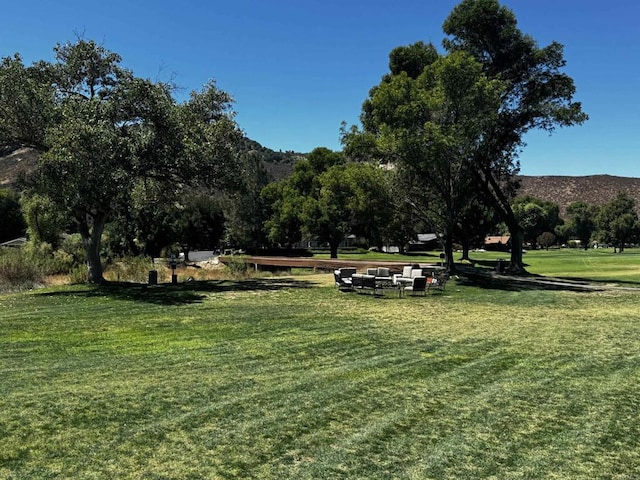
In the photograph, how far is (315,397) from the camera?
21.2 ft

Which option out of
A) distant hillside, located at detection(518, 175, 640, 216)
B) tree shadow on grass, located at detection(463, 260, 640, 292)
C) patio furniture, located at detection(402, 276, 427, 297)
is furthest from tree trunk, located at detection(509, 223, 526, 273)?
distant hillside, located at detection(518, 175, 640, 216)

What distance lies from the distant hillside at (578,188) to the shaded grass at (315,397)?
157m

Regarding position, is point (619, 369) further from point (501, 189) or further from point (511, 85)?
point (501, 189)

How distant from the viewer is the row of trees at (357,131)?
765 inches

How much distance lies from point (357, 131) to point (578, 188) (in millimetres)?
161822

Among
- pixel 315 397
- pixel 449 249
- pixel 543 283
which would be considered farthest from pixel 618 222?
pixel 315 397

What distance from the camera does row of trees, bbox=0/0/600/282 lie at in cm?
1942

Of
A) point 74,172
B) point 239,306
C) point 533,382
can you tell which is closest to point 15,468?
point 533,382

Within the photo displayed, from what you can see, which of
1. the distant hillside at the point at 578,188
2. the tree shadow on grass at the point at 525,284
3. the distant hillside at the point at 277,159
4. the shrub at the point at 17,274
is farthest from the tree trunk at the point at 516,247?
the distant hillside at the point at 578,188

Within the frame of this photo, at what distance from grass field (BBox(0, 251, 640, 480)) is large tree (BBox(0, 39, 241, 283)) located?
24.1 ft

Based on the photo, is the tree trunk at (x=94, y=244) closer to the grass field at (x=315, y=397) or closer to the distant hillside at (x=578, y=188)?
the grass field at (x=315, y=397)

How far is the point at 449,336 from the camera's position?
10.9 meters

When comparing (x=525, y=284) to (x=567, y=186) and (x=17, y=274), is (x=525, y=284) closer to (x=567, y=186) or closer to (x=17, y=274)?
(x=17, y=274)

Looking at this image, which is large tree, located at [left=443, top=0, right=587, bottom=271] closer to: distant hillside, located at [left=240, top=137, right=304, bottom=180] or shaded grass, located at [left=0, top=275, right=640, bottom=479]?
shaded grass, located at [left=0, top=275, right=640, bottom=479]
